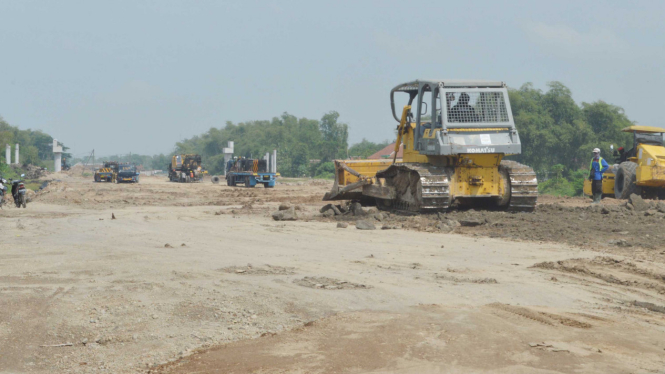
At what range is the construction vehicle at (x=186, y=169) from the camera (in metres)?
61.4

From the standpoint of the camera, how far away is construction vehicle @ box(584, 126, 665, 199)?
21234mm

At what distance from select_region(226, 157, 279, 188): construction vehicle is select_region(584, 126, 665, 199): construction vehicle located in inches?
968

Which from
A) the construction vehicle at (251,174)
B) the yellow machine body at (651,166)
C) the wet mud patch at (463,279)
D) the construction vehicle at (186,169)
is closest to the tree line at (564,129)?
the construction vehicle at (251,174)

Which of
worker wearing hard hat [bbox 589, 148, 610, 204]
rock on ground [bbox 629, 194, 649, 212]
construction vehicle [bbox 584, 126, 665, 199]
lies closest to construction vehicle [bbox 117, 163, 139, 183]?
construction vehicle [bbox 584, 126, 665, 199]

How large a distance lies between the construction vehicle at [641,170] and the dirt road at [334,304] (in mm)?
8877

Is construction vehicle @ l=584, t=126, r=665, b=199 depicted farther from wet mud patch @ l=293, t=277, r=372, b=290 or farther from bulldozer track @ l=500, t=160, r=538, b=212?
wet mud patch @ l=293, t=277, r=372, b=290

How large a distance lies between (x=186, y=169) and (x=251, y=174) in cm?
1859

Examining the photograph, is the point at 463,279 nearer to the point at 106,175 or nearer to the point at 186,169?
the point at 106,175

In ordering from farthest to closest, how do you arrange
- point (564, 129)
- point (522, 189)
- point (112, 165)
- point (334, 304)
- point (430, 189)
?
point (112, 165) < point (564, 129) < point (522, 189) < point (430, 189) < point (334, 304)

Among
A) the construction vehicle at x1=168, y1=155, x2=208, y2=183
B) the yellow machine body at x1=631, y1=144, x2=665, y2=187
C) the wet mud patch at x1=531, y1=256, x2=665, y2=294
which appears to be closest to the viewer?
the wet mud patch at x1=531, y1=256, x2=665, y2=294

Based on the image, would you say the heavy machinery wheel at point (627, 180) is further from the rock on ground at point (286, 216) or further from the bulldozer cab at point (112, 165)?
the bulldozer cab at point (112, 165)

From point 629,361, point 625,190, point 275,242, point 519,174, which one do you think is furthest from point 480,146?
point 629,361

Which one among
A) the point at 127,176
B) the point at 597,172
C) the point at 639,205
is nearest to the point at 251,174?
the point at 127,176

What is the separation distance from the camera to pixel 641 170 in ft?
70.9
